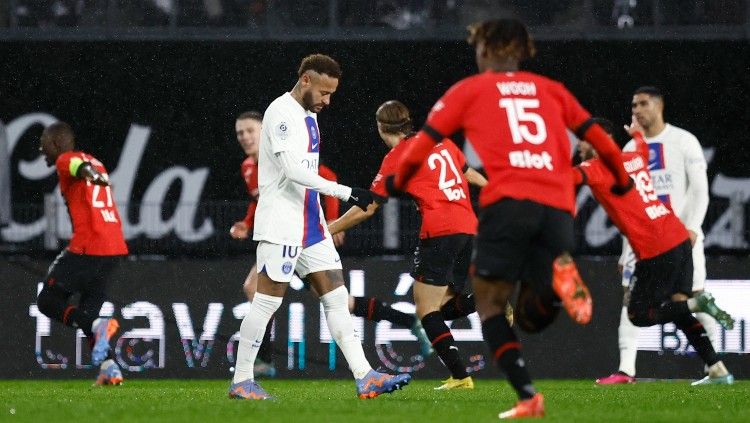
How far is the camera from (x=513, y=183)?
6148 mm

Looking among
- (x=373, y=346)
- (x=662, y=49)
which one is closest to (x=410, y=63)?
(x=662, y=49)

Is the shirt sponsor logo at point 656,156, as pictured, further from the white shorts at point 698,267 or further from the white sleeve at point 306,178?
the white sleeve at point 306,178

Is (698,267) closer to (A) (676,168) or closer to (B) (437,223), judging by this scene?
(A) (676,168)

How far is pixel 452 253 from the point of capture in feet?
31.7

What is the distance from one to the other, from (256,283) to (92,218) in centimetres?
131

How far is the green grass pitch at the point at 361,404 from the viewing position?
21.4 ft

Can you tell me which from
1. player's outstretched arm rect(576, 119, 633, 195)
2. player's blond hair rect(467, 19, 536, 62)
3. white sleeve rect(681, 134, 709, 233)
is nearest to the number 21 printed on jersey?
white sleeve rect(681, 134, 709, 233)

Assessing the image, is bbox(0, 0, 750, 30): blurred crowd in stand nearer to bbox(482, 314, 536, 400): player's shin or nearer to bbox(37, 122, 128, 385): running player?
bbox(37, 122, 128, 385): running player

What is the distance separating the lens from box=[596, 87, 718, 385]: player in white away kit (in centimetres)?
1085

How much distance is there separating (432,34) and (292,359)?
957cm

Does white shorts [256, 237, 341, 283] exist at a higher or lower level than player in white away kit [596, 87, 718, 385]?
lower

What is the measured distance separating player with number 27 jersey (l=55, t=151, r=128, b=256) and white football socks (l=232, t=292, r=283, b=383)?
3.20 metres

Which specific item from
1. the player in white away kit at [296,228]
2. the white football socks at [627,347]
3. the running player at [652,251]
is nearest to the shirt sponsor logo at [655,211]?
the running player at [652,251]

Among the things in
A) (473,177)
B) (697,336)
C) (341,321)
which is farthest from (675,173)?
(341,321)
